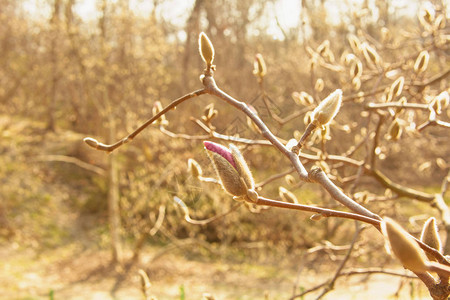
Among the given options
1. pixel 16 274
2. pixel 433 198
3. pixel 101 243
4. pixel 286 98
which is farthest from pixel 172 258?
pixel 433 198

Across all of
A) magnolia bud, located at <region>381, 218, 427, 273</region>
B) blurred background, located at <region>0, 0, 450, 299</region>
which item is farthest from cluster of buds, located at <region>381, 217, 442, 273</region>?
blurred background, located at <region>0, 0, 450, 299</region>

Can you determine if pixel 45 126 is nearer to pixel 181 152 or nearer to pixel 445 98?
pixel 181 152

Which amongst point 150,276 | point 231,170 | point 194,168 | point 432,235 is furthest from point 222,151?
point 150,276

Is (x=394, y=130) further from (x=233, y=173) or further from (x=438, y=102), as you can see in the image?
(x=233, y=173)

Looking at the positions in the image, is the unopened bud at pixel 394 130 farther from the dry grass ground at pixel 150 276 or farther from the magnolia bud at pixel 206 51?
the dry grass ground at pixel 150 276

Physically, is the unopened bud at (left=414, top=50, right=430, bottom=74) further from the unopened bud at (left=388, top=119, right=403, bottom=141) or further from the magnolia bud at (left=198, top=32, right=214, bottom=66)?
the magnolia bud at (left=198, top=32, right=214, bottom=66)
